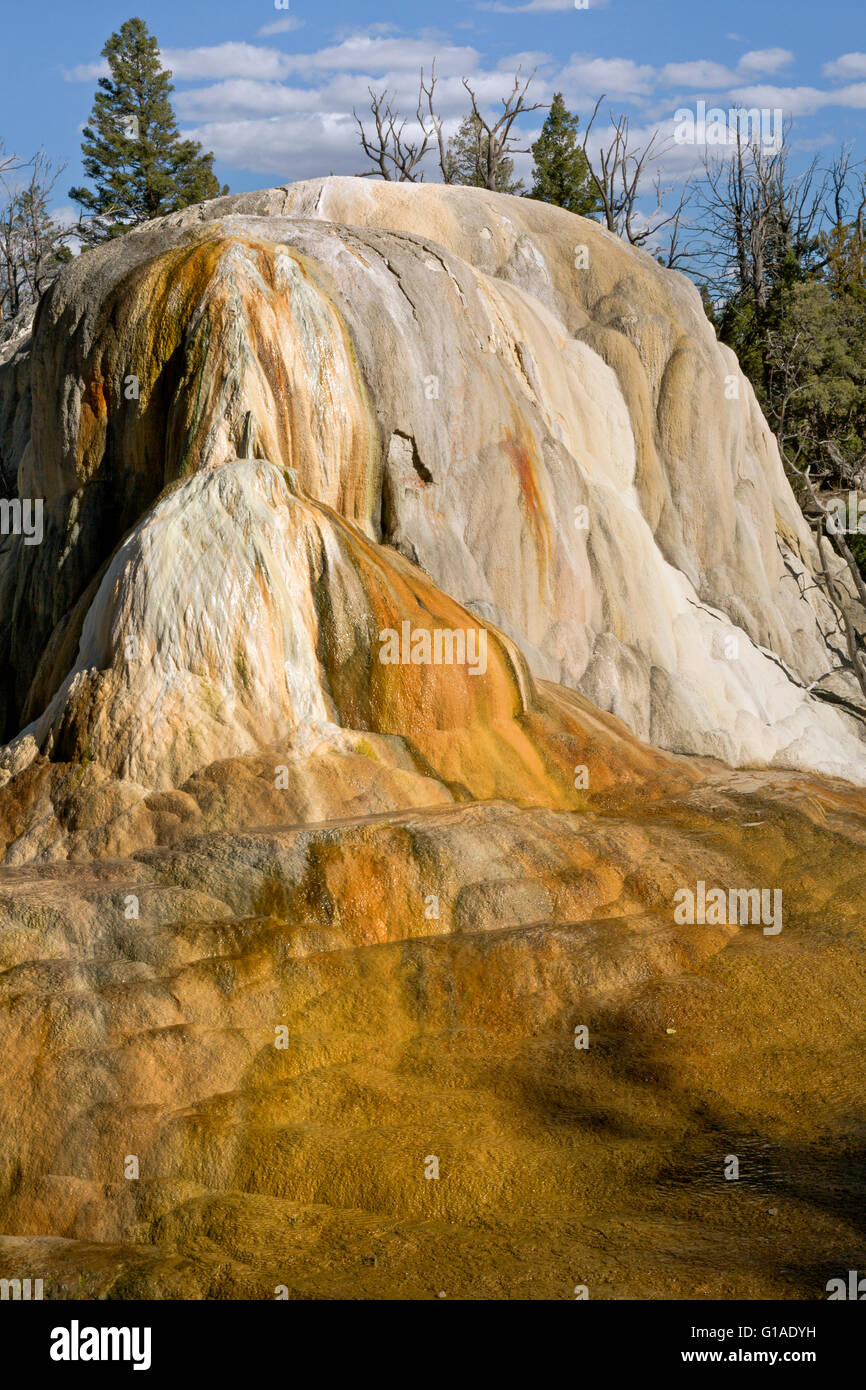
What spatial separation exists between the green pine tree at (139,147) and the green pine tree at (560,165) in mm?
9570

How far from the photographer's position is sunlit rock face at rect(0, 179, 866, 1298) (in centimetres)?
547

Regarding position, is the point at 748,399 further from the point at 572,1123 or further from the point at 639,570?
the point at 572,1123

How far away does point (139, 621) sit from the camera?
28.9 feet

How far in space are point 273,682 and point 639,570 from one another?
6229 millimetres

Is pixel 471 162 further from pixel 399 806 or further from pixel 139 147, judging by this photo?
pixel 399 806

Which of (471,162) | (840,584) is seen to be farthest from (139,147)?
(840,584)

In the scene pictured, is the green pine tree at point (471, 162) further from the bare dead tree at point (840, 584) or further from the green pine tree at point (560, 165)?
the bare dead tree at point (840, 584)

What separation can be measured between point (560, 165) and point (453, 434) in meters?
24.9

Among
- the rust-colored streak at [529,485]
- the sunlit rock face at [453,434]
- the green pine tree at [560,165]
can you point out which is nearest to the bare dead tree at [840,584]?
the sunlit rock face at [453,434]

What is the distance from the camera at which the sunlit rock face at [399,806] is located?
17.9ft

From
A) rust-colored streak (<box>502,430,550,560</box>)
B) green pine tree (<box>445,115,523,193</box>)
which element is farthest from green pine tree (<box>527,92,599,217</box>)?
rust-colored streak (<box>502,430,550,560</box>)

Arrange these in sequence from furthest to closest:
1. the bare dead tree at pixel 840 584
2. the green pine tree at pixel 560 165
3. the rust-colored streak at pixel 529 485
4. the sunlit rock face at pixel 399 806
A: the green pine tree at pixel 560 165
the bare dead tree at pixel 840 584
the rust-colored streak at pixel 529 485
the sunlit rock face at pixel 399 806

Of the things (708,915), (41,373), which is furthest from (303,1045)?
(41,373)

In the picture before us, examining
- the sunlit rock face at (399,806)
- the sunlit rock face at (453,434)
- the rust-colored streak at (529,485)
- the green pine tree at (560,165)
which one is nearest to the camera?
the sunlit rock face at (399,806)
